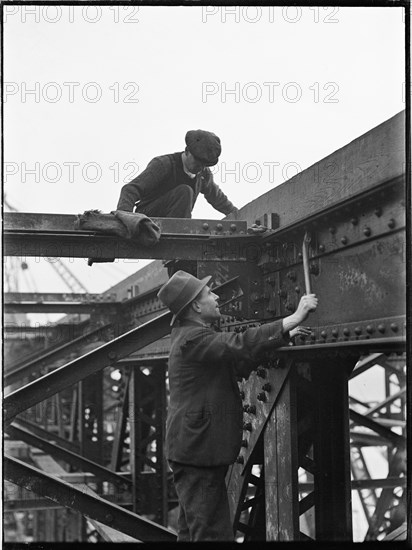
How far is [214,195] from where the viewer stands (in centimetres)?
660

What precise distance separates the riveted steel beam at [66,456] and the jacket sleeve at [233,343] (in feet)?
21.4

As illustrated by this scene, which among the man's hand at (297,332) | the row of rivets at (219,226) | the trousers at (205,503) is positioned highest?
the row of rivets at (219,226)

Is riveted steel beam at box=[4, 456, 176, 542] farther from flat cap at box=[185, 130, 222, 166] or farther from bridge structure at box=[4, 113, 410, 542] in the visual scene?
flat cap at box=[185, 130, 222, 166]

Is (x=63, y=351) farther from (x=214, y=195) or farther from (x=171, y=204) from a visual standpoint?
(x=171, y=204)

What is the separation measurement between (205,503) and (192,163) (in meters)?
2.74

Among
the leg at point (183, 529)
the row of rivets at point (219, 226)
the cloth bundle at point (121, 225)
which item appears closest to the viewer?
the leg at point (183, 529)

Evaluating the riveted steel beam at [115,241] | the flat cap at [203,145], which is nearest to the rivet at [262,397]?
the riveted steel beam at [115,241]

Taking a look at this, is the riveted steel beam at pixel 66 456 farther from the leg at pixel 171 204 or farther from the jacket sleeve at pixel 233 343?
the jacket sleeve at pixel 233 343

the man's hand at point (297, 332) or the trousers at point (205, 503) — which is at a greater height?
the man's hand at point (297, 332)

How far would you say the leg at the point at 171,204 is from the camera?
6.26 m

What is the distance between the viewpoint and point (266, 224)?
220 inches

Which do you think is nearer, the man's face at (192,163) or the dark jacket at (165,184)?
the dark jacket at (165,184)

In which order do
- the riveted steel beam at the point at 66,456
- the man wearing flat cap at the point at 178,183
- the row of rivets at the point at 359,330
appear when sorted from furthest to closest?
1. the riveted steel beam at the point at 66,456
2. the man wearing flat cap at the point at 178,183
3. the row of rivets at the point at 359,330

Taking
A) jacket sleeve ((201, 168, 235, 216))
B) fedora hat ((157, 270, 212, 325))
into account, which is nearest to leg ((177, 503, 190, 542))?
fedora hat ((157, 270, 212, 325))
